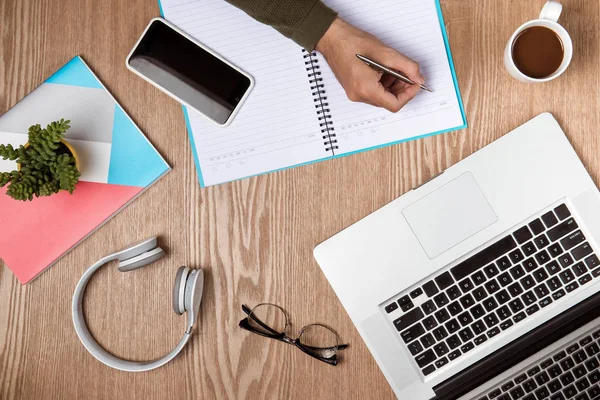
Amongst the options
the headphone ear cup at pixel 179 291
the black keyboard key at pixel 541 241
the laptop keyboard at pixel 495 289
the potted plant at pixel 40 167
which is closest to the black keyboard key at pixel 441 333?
the laptop keyboard at pixel 495 289

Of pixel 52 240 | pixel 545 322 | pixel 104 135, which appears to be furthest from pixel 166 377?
pixel 545 322

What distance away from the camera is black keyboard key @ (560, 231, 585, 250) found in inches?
32.0

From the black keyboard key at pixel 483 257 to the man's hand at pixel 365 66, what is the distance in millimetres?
280

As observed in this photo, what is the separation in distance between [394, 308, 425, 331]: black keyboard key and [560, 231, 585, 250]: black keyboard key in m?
0.26

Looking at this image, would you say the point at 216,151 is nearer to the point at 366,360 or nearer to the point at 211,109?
the point at 211,109

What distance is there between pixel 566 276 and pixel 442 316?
21 centimetres

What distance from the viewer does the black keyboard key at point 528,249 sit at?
2.67ft

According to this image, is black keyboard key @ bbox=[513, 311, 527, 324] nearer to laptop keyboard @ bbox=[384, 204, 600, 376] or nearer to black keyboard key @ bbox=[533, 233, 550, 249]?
laptop keyboard @ bbox=[384, 204, 600, 376]

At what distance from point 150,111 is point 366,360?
59 cm

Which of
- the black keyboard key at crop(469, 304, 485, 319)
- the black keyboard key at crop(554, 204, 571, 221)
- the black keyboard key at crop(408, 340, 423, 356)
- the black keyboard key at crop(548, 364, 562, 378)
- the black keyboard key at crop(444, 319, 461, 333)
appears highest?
the black keyboard key at crop(554, 204, 571, 221)

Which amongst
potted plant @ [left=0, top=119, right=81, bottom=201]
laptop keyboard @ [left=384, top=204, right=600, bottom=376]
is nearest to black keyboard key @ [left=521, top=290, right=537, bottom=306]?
laptop keyboard @ [left=384, top=204, right=600, bottom=376]

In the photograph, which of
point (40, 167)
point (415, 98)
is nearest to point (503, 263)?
point (415, 98)

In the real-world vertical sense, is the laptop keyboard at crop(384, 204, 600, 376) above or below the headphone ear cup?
above

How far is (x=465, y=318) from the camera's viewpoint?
820 millimetres
